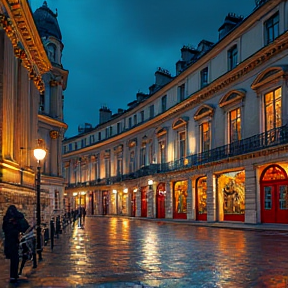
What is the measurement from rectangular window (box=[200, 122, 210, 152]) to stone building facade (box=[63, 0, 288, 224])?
0.26 feet

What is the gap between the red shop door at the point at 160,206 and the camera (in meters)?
43.0

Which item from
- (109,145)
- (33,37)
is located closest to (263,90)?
(33,37)

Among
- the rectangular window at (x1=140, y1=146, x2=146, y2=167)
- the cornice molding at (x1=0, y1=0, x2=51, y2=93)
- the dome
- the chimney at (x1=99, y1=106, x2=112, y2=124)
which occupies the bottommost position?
the rectangular window at (x1=140, y1=146, x2=146, y2=167)

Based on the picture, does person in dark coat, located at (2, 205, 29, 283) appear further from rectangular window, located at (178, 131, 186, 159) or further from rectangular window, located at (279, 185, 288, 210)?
rectangular window, located at (178, 131, 186, 159)

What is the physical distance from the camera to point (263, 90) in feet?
87.5

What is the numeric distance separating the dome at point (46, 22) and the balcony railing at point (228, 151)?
16797mm

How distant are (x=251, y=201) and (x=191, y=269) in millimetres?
17675

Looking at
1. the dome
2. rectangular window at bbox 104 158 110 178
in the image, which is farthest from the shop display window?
rectangular window at bbox 104 158 110 178

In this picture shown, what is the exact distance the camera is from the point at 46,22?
140 feet

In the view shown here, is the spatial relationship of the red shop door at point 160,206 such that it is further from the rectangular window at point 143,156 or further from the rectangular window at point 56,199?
the rectangular window at point 56,199

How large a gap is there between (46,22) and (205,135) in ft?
65.5

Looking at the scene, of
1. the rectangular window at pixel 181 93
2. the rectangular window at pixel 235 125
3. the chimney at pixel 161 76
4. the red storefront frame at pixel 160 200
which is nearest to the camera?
the rectangular window at pixel 235 125

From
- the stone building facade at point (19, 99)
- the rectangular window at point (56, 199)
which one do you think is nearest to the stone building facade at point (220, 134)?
the rectangular window at point (56, 199)

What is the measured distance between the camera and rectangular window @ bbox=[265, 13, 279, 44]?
25812 millimetres
